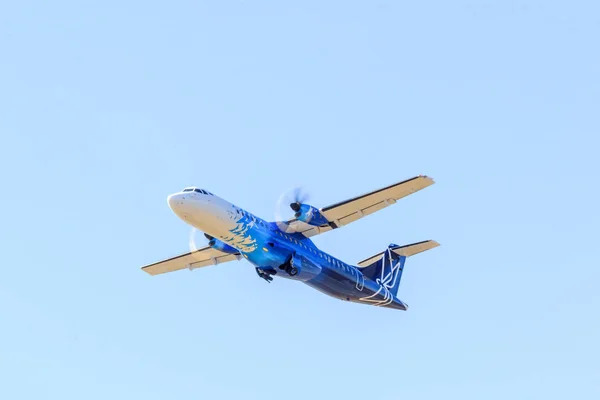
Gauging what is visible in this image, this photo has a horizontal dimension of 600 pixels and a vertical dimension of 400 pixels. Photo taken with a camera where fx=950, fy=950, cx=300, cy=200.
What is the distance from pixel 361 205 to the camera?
3616cm

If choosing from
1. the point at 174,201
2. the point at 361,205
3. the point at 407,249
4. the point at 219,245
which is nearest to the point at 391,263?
the point at 407,249

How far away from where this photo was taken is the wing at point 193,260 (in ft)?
131

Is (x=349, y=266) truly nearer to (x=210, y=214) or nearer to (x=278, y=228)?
(x=278, y=228)

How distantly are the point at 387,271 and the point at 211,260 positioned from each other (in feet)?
25.9

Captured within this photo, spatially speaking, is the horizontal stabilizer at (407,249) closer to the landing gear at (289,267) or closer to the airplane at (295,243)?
the airplane at (295,243)

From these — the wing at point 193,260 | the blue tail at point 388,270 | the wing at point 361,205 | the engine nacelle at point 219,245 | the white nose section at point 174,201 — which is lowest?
the white nose section at point 174,201

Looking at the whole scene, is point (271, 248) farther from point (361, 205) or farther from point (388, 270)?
point (388, 270)

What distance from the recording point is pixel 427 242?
3978 centimetres

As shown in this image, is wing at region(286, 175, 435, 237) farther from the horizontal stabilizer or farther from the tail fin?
the tail fin

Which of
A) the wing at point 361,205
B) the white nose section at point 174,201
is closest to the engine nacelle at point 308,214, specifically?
the wing at point 361,205

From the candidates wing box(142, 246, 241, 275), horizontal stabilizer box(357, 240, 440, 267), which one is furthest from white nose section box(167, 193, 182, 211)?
horizontal stabilizer box(357, 240, 440, 267)

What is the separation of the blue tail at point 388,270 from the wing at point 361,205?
15.1 feet

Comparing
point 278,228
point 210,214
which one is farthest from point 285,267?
point 210,214

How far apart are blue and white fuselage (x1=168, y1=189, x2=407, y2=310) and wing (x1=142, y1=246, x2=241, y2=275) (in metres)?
1.51
